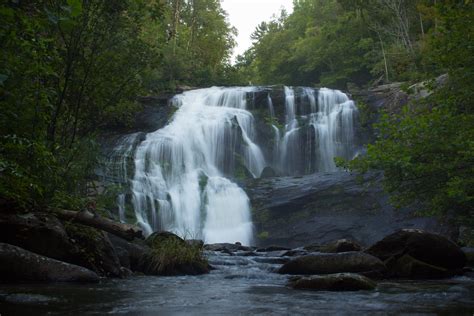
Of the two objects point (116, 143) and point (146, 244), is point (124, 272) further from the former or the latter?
point (116, 143)

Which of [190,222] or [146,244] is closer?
[146,244]

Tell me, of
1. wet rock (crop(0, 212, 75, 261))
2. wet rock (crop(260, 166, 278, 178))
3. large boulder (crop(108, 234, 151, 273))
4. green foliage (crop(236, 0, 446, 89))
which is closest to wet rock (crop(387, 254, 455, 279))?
large boulder (crop(108, 234, 151, 273))

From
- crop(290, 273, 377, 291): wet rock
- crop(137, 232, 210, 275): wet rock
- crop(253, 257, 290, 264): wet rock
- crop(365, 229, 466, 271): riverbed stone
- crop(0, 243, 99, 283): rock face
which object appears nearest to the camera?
crop(0, 243, 99, 283): rock face

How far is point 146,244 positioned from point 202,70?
3057cm

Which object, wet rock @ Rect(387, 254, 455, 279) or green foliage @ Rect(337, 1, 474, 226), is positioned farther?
green foliage @ Rect(337, 1, 474, 226)

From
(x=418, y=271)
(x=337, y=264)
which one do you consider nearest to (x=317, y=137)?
(x=418, y=271)

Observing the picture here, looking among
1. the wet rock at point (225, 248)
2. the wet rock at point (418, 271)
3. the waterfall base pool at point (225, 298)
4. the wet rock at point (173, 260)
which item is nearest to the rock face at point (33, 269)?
the waterfall base pool at point (225, 298)

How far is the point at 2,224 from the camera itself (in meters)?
8.13

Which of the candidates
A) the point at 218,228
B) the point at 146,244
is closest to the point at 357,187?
the point at 218,228

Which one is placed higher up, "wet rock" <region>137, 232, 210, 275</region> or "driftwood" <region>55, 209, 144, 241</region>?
"driftwood" <region>55, 209, 144, 241</region>

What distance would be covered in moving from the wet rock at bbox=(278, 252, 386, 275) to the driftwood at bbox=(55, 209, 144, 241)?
4230 mm

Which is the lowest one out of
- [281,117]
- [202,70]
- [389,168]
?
[389,168]

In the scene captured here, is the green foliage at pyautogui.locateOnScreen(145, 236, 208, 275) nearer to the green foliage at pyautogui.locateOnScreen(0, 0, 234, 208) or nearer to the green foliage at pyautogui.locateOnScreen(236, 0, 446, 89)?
the green foliage at pyautogui.locateOnScreen(0, 0, 234, 208)

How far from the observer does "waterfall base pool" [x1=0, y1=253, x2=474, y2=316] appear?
18.1ft
